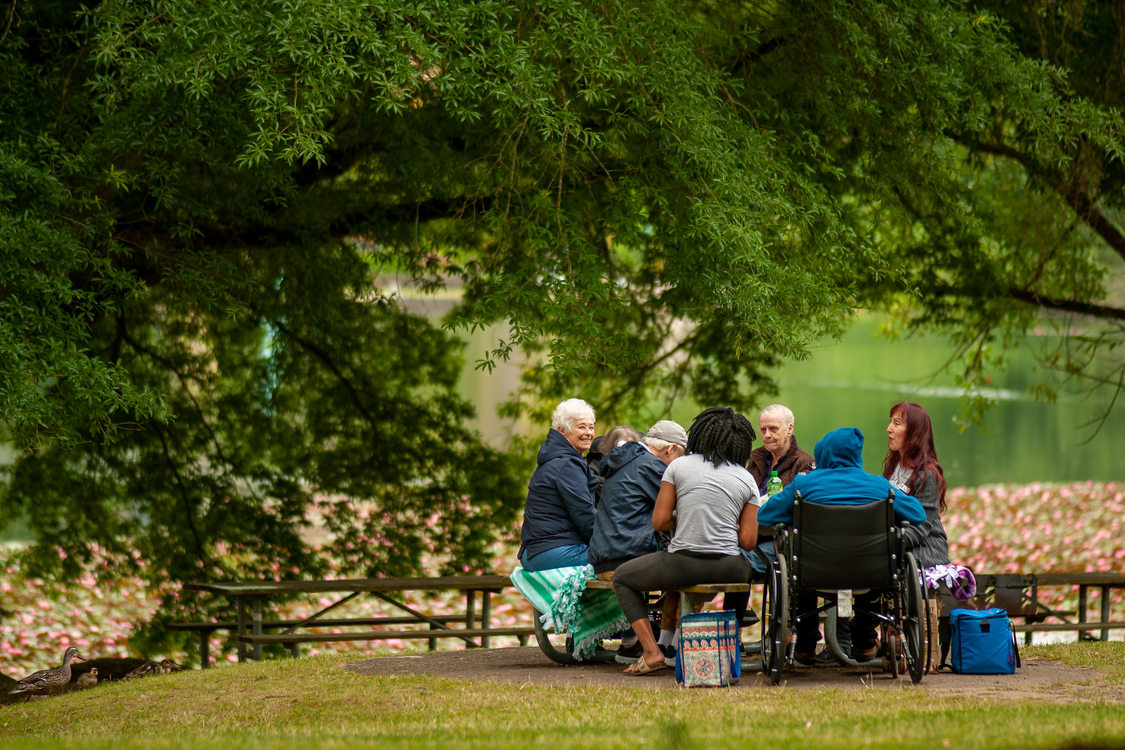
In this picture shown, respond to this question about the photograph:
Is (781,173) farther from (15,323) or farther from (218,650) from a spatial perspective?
(218,650)

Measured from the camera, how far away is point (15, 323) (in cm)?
786

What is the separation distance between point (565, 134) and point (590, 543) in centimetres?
259

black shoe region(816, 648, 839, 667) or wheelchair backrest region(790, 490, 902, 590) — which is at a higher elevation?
wheelchair backrest region(790, 490, 902, 590)

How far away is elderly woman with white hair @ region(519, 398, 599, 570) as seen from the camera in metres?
7.09

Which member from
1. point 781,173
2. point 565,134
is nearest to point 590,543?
point 565,134

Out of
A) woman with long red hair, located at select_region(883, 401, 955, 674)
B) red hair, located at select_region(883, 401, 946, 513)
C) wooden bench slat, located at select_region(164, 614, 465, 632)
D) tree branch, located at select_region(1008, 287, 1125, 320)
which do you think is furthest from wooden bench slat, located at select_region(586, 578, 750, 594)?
tree branch, located at select_region(1008, 287, 1125, 320)

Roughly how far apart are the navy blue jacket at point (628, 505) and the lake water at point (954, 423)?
6.80m

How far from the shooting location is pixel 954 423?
22.4m

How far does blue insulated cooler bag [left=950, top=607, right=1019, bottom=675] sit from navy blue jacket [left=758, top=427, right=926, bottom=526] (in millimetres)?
710

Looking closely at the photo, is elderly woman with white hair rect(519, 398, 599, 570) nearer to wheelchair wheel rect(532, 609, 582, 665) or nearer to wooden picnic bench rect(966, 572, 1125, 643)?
wheelchair wheel rect(532, 609, 582, 665)

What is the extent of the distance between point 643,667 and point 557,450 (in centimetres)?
128

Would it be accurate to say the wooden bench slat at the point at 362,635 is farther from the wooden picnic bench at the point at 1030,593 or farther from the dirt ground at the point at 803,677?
the wooden picnic bench at the point at 1030,593

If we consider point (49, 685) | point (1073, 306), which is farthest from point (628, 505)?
point (1073, 306)

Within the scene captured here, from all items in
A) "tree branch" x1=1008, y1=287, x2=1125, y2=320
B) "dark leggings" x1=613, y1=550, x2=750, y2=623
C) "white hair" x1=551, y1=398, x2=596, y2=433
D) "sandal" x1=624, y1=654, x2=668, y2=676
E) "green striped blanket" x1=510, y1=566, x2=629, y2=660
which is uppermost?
"tree branch" x1=1008, y1=287, x2=1125, y2=320
